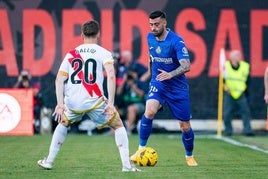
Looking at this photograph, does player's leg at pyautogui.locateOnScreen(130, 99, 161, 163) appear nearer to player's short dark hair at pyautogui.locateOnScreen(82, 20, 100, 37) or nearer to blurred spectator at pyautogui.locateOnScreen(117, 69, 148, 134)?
player's short dark hair at pyautogui.locateOnScreen(82, 20, 100, 37)

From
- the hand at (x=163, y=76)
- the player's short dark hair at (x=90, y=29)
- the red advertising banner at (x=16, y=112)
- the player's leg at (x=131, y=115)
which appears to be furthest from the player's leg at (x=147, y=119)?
the player's leg at (x=131, y=115)

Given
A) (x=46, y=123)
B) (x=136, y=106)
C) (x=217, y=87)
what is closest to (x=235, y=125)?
(x=217, y=87)

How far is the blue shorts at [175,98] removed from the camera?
12.9 meters

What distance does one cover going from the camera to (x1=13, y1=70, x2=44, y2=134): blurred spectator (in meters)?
22.1

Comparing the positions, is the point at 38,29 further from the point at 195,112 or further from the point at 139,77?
the point at 195,112

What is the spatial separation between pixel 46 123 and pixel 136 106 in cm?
223

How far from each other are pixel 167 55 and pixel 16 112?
8.95 metres

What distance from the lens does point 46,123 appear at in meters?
22.5

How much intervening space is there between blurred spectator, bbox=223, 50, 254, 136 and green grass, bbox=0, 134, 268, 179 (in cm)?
205

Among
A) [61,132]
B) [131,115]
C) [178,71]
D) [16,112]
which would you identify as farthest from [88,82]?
[131,115]

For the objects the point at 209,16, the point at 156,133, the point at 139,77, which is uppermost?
the point at 209,16

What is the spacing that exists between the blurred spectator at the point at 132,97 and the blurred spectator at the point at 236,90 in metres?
1.98

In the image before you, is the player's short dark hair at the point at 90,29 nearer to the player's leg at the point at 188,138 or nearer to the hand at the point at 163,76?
the hand at the point at 163,76

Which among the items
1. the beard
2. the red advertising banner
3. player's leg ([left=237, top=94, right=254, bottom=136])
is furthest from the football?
player's leg ([left=237, top=94, right=254, bottom=136])
